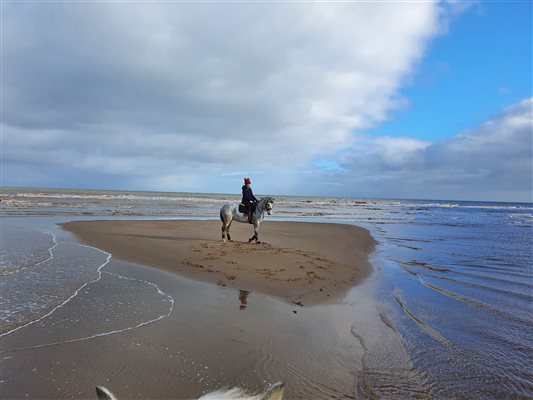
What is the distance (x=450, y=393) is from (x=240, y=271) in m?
6.22

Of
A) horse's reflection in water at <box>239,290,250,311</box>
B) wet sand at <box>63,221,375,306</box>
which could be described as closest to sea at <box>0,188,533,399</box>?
wet sand at <box>63,221,375,306</box>

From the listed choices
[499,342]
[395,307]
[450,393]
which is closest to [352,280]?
[395,307]

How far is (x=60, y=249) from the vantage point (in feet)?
35.9

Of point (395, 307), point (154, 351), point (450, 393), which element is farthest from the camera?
point (395, 307)

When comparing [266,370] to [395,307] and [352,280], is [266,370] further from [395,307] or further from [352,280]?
[352,280]

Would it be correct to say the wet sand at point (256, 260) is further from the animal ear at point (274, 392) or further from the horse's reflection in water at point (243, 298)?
the animal ear at point (274, 392)

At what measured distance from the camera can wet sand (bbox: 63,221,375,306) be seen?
8.03 m

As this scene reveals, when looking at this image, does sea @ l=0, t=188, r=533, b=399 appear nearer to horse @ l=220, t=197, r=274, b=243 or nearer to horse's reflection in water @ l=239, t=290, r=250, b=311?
horse's reflection in water @ l=239, t=290, r=250, b=311

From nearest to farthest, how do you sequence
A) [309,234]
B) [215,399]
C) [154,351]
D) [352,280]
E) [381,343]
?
[215,399] < [154,351] < [381,343] < [352,280] < [309,234]

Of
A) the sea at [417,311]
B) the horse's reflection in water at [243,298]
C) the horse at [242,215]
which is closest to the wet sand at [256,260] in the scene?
the horse's reflection in water at [243,298]

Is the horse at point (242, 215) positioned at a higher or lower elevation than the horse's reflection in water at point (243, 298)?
higher

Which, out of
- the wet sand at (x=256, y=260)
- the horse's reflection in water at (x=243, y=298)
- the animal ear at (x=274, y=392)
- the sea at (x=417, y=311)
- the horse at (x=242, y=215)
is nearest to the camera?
the animal ear at (x=274, y=392)

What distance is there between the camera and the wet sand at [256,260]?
8.03 m

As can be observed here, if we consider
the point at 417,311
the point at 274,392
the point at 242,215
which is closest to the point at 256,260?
the point at 242,215
